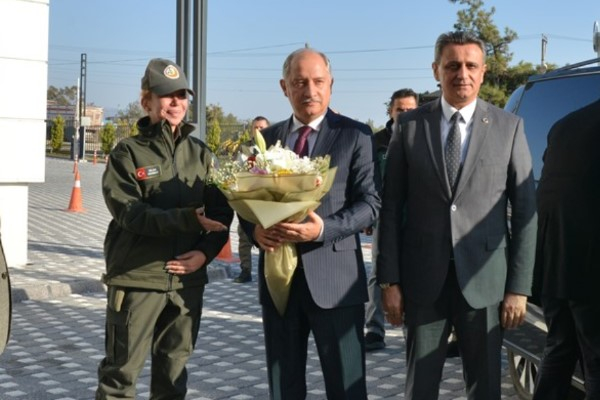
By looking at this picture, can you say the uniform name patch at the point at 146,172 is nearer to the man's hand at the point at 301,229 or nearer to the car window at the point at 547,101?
the man's hand at the point at 301,229

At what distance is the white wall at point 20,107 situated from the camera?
10266 millimetres

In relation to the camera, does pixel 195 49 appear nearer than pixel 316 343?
No

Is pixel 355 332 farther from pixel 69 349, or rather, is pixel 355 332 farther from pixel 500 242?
pixel 69 349

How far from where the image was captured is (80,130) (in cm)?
5484

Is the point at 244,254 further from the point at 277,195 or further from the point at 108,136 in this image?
the point at 108,136

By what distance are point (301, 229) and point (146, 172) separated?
100 centimetres

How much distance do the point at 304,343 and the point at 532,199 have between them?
1.22m

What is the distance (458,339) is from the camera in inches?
148

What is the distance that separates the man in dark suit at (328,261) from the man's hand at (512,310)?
0.62 meters

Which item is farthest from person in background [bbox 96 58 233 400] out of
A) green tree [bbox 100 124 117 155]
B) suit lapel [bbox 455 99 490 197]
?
green tree [bbox 100 124 117 155]

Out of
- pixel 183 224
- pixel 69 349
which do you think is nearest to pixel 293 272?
pixel 183 224

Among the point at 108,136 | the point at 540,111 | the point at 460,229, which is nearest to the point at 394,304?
the point at 460,229

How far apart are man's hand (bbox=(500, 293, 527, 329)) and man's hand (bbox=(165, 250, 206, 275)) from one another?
1.50 m

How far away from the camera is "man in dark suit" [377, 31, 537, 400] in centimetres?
369
